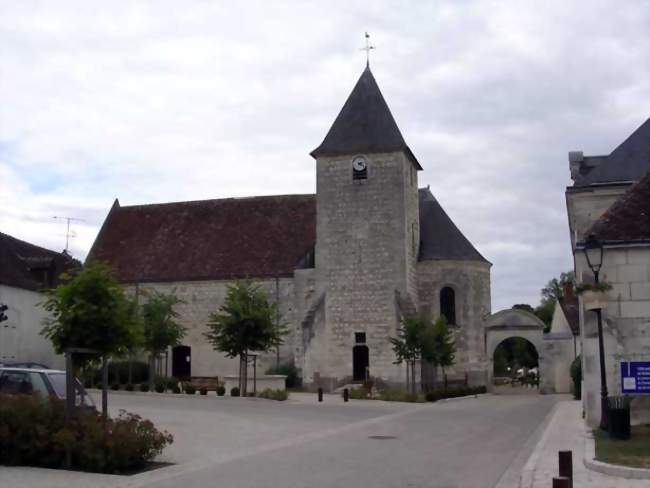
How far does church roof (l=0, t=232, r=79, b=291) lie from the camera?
36406 millimetres

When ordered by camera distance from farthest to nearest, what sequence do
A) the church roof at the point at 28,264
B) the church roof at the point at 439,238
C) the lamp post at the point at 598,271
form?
1. the church roof at the point at 439,238
2. the church roof at the point at 28,264
3. the lamp post at the point at 598,271

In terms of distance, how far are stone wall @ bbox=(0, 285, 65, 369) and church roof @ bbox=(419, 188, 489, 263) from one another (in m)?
18.0

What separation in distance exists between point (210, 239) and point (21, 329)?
34.3 feet

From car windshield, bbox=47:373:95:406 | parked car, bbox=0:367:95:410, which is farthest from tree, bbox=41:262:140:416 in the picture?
parked car, bbox=0:367:95:410

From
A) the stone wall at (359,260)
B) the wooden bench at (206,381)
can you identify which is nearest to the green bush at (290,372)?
the stone wall at (359,260)

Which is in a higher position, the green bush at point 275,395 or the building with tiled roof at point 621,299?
the building with tiled roof at point 621,299

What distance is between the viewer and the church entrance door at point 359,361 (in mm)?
37062

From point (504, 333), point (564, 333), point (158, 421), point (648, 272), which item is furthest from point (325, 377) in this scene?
point (648, 272)

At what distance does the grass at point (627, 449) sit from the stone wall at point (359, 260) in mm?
20814

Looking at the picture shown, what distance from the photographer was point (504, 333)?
40156 mm

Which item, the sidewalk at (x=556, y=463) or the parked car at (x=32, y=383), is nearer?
the sidewalk at (x=556, y=463)

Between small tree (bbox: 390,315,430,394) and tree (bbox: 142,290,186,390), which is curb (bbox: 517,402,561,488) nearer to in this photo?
small tree (bbox: 390,315,430,394)

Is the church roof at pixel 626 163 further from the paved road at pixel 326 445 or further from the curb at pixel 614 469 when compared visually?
the curb at pixel 614 469

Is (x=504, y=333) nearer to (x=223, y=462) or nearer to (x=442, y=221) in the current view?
Result: (x=442, y=221)
